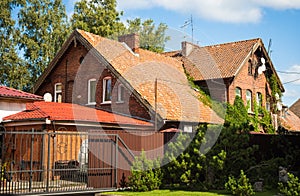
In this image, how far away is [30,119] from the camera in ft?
59.1

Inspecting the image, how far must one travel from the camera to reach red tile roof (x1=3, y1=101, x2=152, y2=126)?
59.8ft

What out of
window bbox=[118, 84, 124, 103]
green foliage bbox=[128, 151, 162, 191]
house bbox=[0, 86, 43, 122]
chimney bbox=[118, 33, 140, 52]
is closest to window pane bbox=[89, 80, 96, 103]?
window bbox=[118, 84, 124, 103]

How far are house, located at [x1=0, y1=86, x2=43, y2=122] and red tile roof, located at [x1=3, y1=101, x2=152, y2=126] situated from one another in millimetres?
334

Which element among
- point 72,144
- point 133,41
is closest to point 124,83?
point 72,144

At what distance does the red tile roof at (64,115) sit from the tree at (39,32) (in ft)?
50.8

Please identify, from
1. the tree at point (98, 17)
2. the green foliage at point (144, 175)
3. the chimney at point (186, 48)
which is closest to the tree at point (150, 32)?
the tree at point (98, 17)

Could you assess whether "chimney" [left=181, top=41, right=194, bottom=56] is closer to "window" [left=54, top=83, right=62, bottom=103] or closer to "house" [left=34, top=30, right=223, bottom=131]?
"house" [left=34, top=30, right=223, bottom=131]

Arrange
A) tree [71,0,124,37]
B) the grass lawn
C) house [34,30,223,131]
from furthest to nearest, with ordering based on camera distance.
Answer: tree [71,0,124,37] < house [34,30,223,131] < the grass lawn

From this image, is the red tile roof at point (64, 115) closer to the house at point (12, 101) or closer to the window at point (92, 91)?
the house at point (12, 101)

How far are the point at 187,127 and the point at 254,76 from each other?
9.44 m

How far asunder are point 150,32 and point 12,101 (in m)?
29.8

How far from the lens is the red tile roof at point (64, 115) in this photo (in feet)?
59.8

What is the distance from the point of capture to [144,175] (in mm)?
15656

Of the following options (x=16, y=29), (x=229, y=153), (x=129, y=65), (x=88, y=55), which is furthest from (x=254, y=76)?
(x=16, y=29)
